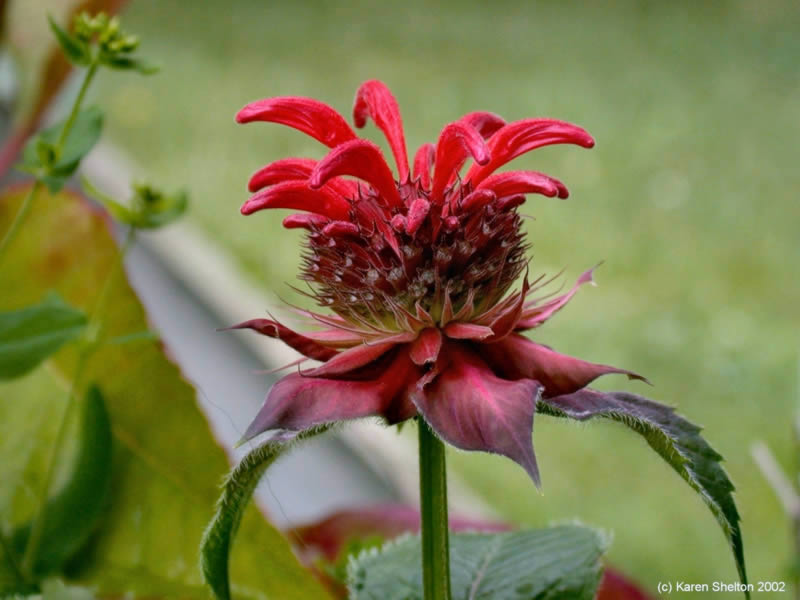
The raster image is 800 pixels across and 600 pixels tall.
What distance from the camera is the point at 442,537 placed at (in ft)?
1.12

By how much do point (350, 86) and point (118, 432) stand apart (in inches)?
87.6

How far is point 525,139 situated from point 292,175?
0.09 m

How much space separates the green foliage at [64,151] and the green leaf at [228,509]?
182 mm

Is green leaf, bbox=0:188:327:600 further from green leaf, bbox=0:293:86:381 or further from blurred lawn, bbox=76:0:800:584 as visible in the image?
blurred lawn, bbox=76:0:800:584

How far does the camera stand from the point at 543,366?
334 millimetres

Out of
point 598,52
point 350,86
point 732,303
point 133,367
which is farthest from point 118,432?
point 598,52

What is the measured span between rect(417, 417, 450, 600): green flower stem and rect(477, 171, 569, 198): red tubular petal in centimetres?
9

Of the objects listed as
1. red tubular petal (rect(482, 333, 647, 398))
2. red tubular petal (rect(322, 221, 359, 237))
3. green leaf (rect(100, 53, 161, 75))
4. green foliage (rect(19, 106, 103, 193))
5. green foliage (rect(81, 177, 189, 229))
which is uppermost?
green leaf (rect(100, 53, 161, 75))

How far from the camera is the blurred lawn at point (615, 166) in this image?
56.4 inches

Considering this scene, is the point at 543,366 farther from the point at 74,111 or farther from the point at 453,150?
the point at 74,111

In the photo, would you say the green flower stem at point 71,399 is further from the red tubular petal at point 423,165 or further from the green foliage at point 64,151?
the red tubular petal at point 423,165

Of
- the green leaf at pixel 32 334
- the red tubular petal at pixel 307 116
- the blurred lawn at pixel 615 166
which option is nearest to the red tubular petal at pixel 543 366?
the red tubular petal at pixel 307 116

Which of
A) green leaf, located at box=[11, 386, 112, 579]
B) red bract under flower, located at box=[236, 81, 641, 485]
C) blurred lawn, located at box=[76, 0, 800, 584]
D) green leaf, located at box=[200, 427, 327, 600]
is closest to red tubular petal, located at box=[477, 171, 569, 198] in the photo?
red bract under flower, located at box=[236, 81, 641, 485]

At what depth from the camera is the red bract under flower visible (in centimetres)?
31
